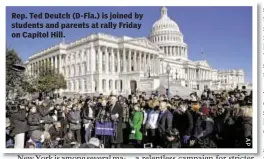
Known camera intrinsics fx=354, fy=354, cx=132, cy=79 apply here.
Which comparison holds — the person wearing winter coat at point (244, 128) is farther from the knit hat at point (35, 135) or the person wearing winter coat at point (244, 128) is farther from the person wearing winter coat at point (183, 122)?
the knit hat at point (35, 135)

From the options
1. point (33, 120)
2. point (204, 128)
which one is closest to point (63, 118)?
point (33, 120)

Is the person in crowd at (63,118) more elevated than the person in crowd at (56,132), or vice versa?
the person in crowd at (63,118)

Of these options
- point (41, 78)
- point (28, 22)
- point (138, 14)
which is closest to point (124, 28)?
point (138, 14)

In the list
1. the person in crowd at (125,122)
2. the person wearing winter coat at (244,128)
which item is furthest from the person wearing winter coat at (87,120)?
the person wearing winter coat at (244,128)

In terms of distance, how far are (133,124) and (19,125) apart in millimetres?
1766

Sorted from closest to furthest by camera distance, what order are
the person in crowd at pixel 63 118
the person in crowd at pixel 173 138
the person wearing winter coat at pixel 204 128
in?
the person in crowd at pixel 173 138 → the person wearing winter coat at pixel 204 128 → the person in crowd at pixel 63 118

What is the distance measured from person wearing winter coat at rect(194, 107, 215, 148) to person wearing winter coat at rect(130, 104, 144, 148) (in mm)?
854

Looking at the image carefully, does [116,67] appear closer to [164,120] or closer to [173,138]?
[164,120]

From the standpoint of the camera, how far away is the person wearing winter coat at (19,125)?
5.48 m

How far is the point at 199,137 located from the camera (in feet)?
17.6

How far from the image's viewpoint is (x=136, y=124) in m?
5.49

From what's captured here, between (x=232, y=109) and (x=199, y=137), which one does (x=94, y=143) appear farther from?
(x=232, y=109)

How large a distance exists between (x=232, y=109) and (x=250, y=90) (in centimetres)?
96

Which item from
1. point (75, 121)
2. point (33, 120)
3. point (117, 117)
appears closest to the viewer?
point (33, 120)
